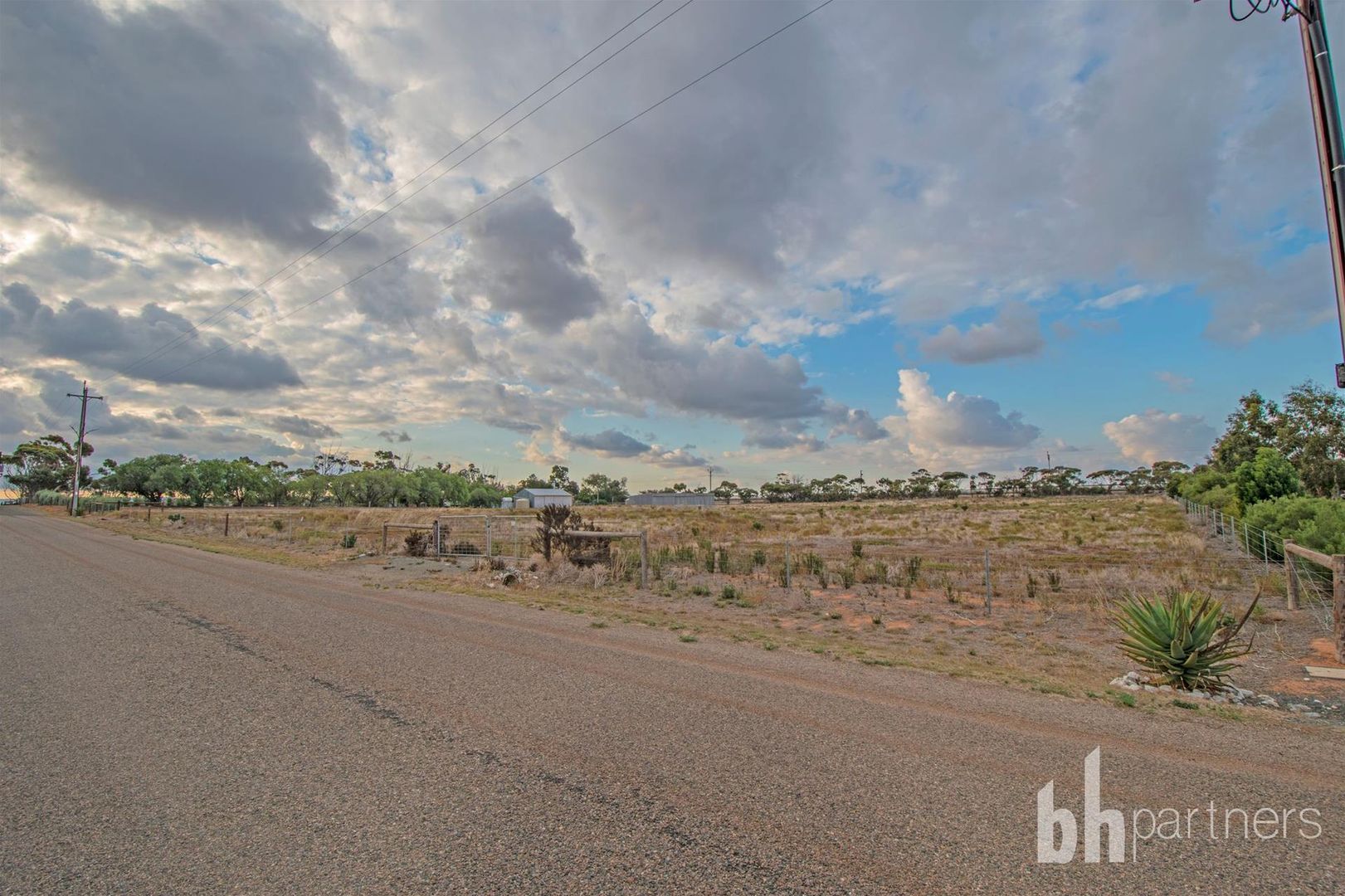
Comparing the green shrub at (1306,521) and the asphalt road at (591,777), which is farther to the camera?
the green shrub at (1306,521)

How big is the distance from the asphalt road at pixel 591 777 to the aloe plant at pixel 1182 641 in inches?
60.6

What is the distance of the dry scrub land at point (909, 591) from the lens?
361 inches

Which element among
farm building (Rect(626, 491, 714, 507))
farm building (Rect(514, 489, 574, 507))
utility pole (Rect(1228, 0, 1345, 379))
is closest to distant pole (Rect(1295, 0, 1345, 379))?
utility pole (Rect(1228, 0, 1345, 379))

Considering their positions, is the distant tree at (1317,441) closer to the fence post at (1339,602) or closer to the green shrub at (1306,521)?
the green shrub at (1306,521)

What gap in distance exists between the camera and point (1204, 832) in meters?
3.76

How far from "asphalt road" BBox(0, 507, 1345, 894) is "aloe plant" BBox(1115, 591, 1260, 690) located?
154cm

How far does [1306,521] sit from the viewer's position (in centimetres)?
1653

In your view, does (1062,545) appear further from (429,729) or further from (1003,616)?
(429,729)

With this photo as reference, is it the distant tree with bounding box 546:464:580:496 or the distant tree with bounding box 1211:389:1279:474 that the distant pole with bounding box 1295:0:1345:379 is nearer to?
the distant tree with bounding box 1211:389:1279:474

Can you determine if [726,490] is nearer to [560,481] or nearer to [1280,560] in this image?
[560,481]

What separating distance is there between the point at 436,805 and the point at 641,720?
80.4 inches

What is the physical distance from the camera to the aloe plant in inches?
295

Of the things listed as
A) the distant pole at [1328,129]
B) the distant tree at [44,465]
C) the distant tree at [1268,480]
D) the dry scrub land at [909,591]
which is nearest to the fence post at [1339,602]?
the dry scrub land at [909,591]

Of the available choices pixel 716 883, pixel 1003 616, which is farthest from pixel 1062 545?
pixel 716 883
